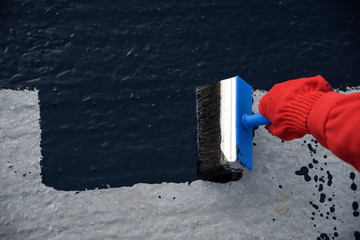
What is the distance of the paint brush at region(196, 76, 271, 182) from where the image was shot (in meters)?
1.07

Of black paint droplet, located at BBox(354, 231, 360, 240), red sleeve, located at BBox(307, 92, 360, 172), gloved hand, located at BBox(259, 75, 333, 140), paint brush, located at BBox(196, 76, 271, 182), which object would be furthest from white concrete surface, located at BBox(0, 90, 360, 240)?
red sleeve, located at BBox(307, 92, 360, 172)

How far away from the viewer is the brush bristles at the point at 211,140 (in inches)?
45.2

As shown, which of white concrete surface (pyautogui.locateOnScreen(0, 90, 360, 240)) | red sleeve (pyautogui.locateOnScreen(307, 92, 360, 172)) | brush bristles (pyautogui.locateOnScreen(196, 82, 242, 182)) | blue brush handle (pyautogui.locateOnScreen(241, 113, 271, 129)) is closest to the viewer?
red sleeve (pyautogui.locateOnScreen(307, 92, 360, 172))

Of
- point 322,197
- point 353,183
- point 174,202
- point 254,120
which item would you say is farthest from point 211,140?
point 353,183

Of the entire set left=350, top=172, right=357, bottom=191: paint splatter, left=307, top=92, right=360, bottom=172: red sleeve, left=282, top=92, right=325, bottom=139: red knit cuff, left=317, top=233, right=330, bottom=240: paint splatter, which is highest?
left=307, top=92, right=360, bottom=172: red sleeve

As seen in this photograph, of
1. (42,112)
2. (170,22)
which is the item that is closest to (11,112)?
(42,112)

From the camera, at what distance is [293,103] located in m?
0.80

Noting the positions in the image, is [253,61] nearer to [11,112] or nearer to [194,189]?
[194,189]

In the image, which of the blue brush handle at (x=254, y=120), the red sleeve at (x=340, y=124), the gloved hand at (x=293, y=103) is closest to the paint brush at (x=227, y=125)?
the blue brush handle at (x=254, y=120)

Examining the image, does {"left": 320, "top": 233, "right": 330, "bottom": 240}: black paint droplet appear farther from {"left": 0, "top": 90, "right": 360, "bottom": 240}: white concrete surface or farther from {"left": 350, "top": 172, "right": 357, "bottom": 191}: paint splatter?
{"left": 350, "top": 172, "right": 357, "bottom": 191}: paint splatter

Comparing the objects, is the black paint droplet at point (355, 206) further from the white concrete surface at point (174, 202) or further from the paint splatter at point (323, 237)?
the paint splatter at point (323, 237)

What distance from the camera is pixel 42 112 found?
1371 mm

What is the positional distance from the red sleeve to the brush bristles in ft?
1.49

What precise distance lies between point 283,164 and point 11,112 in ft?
4.30
